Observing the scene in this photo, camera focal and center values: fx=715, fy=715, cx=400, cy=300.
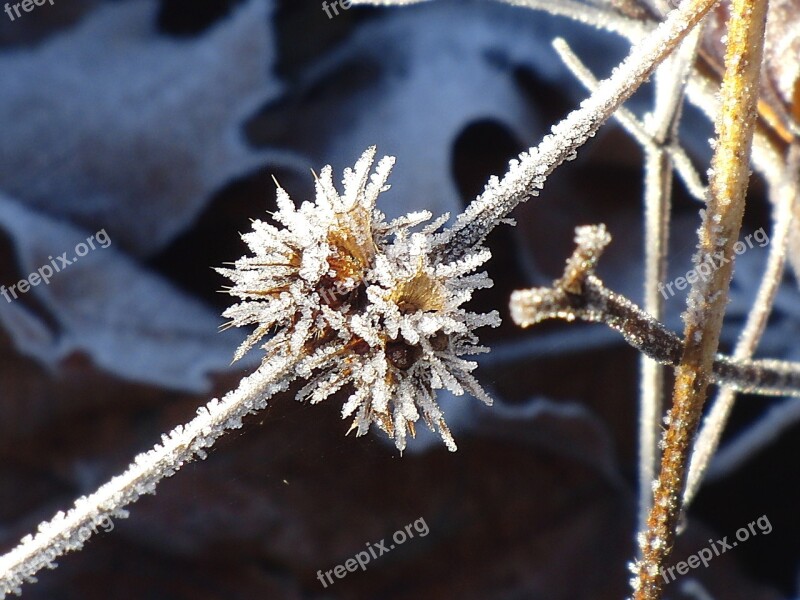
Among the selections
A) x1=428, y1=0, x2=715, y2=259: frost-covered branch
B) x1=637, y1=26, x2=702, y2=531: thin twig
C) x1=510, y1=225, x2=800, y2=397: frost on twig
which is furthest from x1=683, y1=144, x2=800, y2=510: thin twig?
x1=428, y1=0, x2=715, y2=259: frost-covered branch

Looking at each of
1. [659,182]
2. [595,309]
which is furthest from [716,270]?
[659,182]

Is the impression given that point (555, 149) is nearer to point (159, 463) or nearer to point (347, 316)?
point (347, 316)

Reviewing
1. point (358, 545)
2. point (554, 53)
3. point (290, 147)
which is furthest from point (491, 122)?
point (358, 545)

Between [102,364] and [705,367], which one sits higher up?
[102,364]

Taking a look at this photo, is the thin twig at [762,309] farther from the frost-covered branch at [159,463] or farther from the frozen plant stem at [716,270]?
the frost-covered branch at [159,463]

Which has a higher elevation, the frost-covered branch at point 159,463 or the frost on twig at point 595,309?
the frost-covered branch at point 159,463

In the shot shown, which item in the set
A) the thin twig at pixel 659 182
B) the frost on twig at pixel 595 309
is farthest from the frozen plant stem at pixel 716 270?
the thin twig at pixel 659 182

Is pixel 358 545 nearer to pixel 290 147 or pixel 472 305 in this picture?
pixel 472 305
